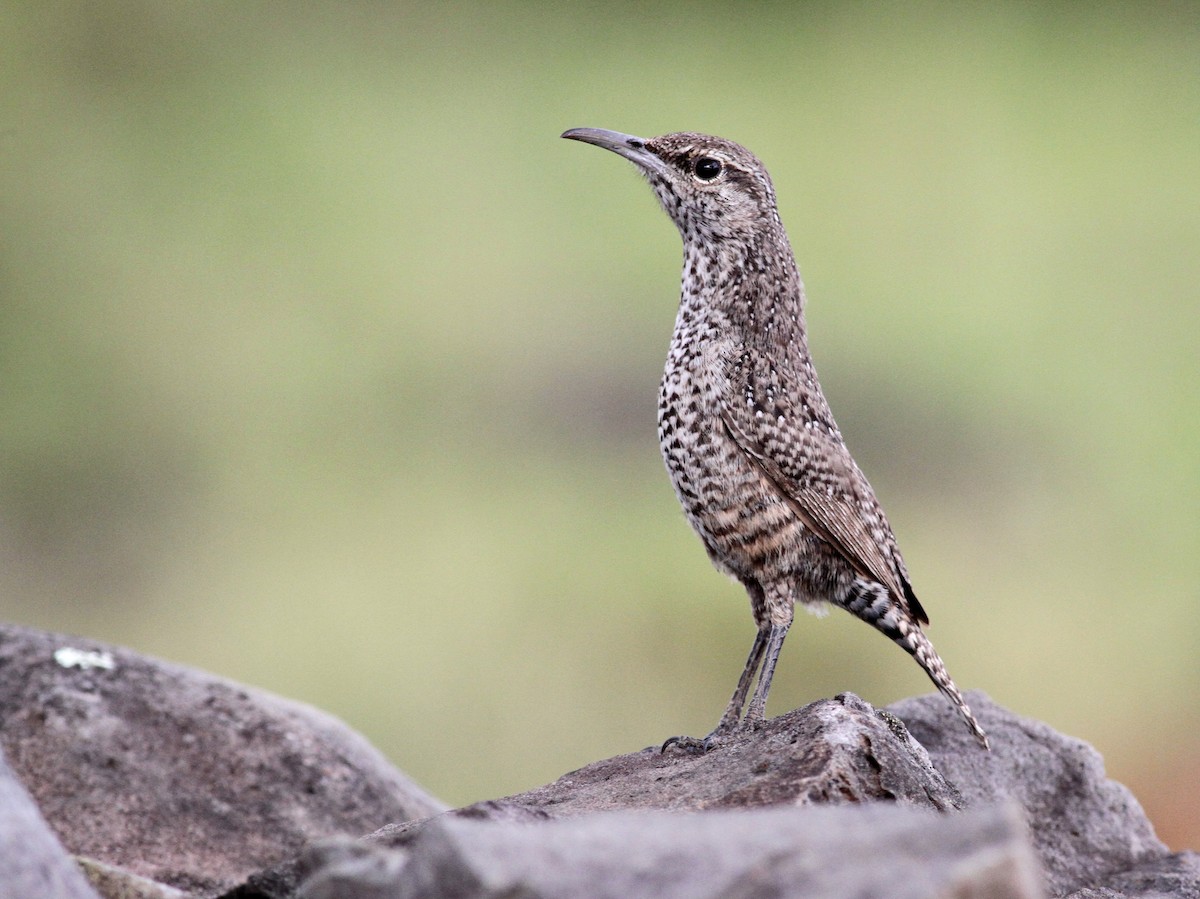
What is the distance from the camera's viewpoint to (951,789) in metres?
3.87

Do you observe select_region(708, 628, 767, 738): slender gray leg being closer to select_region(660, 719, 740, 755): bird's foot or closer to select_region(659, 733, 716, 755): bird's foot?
select_region(660, 719, 740, 755): bird's foot

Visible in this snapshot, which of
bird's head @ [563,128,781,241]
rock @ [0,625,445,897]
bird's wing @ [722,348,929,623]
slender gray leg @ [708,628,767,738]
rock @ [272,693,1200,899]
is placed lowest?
rock @ [0,625,445,897]

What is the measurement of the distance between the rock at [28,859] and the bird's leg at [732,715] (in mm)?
2035

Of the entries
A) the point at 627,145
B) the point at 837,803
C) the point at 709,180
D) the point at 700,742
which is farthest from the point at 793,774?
the point at 627,145

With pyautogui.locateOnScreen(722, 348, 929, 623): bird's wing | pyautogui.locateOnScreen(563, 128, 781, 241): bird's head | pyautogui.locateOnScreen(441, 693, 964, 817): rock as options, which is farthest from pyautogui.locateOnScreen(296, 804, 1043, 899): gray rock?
pyautogui.locateOnScreen(563, 128, 781, 241): bird's head

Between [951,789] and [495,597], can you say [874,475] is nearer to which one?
[495,597]

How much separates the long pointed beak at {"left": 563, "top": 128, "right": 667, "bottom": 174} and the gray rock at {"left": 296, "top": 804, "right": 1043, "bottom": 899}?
3270mm

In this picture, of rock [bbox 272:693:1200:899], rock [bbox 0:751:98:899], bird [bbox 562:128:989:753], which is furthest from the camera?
bird [bbox 562:128:989:753]

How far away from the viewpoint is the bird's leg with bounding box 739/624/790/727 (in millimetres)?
4340

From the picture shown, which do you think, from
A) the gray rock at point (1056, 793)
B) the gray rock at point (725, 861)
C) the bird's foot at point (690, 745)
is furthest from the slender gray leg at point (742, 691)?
the gray rock at point (725, 861)

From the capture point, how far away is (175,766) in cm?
511

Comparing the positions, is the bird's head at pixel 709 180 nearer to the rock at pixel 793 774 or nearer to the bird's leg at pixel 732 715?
the bird's leg at pixel 732 715

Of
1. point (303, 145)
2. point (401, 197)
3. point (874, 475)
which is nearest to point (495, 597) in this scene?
point (874, 475)

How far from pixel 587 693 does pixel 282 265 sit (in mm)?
4942
